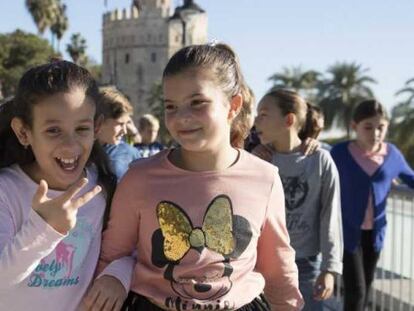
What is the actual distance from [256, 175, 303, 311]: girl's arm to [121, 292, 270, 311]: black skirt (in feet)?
0.40

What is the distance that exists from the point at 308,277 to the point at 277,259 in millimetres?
1501

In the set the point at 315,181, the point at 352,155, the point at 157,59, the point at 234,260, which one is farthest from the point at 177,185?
the point at 157,59

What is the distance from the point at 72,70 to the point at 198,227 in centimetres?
72

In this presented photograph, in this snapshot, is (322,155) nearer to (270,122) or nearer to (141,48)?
(270,122)

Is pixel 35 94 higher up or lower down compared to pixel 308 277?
higher up

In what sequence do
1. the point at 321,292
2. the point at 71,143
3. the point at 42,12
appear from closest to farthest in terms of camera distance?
the point at 71,143 → the point at 321,292 → the point at 42,12

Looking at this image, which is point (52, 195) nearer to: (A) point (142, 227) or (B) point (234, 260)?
(A) point (142, 227)

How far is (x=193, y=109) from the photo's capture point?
2354 mm

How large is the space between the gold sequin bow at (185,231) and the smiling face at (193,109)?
0.73ft

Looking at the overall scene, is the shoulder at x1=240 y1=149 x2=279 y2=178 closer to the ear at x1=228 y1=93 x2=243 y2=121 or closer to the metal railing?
the ear at x1=228 y1=93 x2=243 y2=121

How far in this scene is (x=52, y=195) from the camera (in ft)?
7.62

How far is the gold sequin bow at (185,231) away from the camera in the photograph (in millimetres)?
2359

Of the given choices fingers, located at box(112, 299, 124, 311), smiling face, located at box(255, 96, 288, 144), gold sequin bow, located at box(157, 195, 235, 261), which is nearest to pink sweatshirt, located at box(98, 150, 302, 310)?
gold sequin bow, located at box(157, 195, 235, 261)

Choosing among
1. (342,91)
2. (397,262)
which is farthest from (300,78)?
(397,262)
